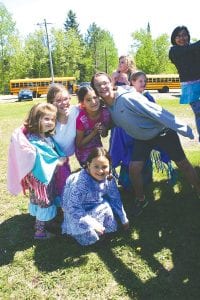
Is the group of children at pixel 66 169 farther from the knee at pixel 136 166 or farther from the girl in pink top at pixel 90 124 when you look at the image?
the knee at pixel 136 166

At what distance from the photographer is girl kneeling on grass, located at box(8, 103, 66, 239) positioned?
13.7ft

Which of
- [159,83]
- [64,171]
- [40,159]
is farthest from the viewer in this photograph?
[159,83]

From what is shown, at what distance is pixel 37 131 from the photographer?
170 inches

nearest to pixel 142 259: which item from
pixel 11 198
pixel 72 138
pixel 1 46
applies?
pixel 72 138

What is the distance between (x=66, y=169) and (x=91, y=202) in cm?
61

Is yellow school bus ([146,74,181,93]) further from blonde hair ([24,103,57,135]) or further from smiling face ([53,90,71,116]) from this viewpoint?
blonde hair ([24,103,57,135])

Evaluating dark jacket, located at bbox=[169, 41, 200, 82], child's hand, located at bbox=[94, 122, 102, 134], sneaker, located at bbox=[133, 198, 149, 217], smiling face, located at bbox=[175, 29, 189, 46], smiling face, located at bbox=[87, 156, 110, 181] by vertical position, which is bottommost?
sneaker, located at bbox=[133, 198, 149, 217]

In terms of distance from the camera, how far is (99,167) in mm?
4152

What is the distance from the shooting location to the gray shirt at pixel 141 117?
4.34 m

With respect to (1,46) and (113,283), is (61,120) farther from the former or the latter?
(1,46)

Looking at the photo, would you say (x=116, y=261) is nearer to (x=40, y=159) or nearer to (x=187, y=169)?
(x=40, y=159)

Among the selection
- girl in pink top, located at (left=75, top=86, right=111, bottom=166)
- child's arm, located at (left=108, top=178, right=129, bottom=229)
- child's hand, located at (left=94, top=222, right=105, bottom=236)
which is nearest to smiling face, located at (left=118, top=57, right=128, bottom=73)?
girl in pink top, located at (left=75, top=86, right=111, bottom=166)

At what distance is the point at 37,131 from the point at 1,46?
52829 millimetres

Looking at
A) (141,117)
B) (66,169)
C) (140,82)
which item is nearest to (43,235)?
(66,169)
